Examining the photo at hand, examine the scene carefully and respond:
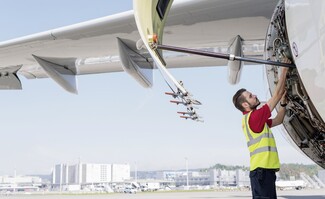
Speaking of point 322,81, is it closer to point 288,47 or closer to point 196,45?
point 288,47

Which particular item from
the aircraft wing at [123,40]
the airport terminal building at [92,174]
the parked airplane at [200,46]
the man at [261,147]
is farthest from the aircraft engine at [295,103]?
the airport terminal building at [92,174]

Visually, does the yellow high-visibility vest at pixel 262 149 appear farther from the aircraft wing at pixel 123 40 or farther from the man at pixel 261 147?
the aircraft wing at pixel 123 40

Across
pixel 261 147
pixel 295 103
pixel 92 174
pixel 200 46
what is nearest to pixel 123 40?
pixel 200 46

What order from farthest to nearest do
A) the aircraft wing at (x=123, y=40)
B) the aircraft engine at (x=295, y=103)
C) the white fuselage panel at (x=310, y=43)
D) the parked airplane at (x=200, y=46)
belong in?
the aircraft wing at (x=123, y=40) → the aircraft engine at (x=295, y=103) → the parked airplane at (x=200, y=46) → the white fuselage panel at (x=310, y=43)

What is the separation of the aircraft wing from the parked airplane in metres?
0.01

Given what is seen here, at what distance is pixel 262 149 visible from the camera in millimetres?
3174

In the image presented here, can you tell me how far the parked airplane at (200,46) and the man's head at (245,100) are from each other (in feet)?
0.98

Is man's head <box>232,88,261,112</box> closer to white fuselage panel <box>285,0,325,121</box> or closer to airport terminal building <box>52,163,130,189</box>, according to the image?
white fuselage panel <box>285,0,325,121</box>

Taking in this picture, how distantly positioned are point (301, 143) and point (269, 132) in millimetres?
1253

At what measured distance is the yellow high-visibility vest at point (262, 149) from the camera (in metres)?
3.14

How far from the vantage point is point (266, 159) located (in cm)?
313

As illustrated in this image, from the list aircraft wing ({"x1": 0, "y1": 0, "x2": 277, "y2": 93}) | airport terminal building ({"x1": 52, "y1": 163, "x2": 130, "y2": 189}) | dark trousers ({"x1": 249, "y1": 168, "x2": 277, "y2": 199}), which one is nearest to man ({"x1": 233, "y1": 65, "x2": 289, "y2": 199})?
dark trousers ({"x1": 249, "y1": 168, "x2": 277, "y2": 199})

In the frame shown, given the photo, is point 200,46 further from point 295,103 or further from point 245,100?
point 245,100

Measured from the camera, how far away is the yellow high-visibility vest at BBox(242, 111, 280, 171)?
314cm
